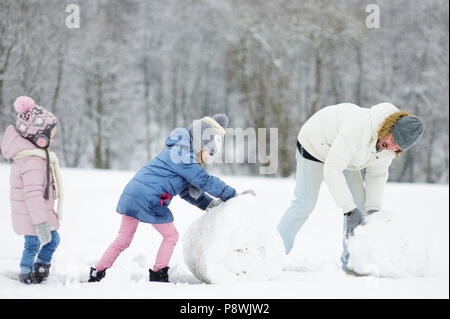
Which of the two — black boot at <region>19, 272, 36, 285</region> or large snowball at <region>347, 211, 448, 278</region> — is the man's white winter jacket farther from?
black boot at <region>19, 272, 36, 285</region>

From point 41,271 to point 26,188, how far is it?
1.74 ft

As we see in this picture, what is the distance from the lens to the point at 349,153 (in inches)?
109

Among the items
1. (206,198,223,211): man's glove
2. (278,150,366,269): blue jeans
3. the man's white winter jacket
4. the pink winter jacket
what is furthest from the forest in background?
the pink winter jacket

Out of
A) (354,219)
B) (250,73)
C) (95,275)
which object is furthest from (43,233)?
(250,73)

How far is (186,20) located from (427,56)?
5.43 metres

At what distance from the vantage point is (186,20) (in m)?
9.91

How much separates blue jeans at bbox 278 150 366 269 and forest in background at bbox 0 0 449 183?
5815mm

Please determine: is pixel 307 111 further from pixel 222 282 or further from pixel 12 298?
pixel 12 298

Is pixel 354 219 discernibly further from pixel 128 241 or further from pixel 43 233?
pixel 43 233

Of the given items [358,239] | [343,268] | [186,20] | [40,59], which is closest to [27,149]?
[358,239]

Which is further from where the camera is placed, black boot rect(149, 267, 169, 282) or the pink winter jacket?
black boot rect(149, 267, 169, 282)

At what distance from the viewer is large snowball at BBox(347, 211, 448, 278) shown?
285 centimetres

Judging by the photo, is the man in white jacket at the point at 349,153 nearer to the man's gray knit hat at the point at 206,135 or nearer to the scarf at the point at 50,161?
the man's gray knit hat at the point at 206,135

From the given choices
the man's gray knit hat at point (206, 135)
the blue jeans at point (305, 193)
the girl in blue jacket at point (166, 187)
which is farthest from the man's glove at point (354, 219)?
the man's gray knit hat at point (206, 135)
